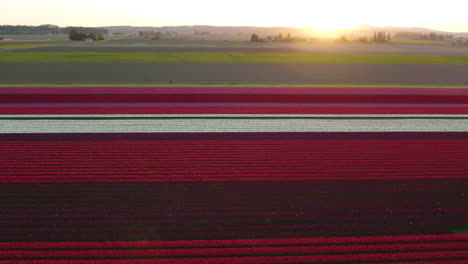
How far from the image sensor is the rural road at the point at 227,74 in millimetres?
21000

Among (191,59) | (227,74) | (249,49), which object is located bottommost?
(227,74)

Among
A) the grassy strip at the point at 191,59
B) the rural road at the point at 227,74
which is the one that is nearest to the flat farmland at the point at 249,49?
the grassy strip at the point at 191,59

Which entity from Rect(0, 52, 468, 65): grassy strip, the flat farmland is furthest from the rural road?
the flat farmland

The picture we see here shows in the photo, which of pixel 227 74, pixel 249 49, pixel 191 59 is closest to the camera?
pixel 227 74

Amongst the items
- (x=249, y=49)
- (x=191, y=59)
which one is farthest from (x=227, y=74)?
(x=249, y=49)

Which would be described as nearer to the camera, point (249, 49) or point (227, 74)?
point (227, 74)

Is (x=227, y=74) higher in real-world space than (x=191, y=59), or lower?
lower

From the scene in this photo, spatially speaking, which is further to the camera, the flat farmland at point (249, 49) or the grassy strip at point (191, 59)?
the flat farmland at point (249, 49)

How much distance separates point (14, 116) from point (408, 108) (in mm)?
13539

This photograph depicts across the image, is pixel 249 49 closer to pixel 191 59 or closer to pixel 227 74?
pixel 191 59

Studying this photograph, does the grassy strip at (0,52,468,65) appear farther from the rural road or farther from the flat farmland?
the flat farmland

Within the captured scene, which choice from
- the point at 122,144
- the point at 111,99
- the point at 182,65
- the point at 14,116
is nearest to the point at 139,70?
the point at 182,65

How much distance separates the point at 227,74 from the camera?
2325 centimetres

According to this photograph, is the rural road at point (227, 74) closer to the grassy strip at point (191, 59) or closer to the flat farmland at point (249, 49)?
the grassy strip at point (191, 59)
